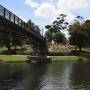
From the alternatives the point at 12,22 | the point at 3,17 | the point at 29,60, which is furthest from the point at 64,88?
the point at 29,60

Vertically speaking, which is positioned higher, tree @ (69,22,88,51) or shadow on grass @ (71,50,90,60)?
tree @ (69,22,88,51)

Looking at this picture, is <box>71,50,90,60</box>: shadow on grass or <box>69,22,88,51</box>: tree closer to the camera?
<box>71,50,90,60</box>: shadow on grass

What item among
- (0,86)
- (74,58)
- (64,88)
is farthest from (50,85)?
(74,58)

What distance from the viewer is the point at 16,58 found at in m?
148

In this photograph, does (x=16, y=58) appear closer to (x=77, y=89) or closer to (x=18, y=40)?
(x=18, y=40)

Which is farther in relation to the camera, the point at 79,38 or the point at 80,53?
the point at 79,38

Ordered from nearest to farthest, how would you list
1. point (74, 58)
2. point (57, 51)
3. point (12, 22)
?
point (12, 22) < point (74, 58) < point (57, 51)

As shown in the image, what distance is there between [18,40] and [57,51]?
20.6m

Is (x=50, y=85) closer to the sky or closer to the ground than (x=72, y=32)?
closer to the ground

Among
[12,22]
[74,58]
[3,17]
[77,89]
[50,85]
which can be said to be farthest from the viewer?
[74,58]

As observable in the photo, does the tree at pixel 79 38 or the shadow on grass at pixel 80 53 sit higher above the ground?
the tree at pixel 79 38

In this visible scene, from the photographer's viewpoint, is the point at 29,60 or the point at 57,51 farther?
the point at 57,51

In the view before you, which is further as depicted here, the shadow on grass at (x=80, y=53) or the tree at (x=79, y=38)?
the tree at (x=79, y=38)

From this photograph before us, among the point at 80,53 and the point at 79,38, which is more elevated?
the point at 79,38
